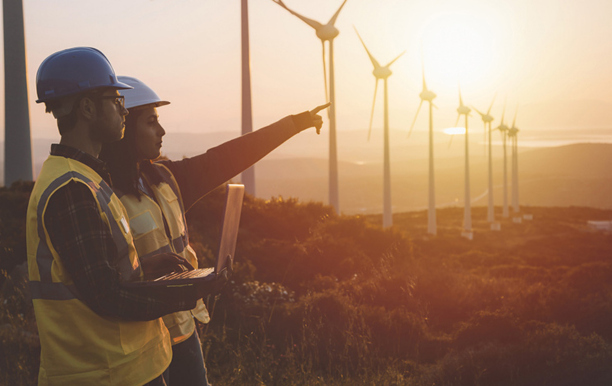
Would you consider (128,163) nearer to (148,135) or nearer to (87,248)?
(148,135)

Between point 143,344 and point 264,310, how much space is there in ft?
21.9

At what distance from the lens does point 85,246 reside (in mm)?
1953

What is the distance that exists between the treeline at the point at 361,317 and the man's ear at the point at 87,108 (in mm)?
3410

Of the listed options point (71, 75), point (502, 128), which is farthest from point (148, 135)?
point (502, 128)

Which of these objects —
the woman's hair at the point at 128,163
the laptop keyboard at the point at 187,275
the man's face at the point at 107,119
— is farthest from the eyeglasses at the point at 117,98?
the laptop keyboard at the point at 187,275

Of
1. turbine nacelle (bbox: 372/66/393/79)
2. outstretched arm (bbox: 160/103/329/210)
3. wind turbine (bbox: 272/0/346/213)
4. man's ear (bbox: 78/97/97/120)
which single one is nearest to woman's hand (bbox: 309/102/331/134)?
outstretched arm (bbox: 160/103/329/210)

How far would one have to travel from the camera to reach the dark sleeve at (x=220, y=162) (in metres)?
3.08

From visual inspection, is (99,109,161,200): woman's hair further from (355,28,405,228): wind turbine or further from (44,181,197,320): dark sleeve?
(355,28,405,228): wind turbine

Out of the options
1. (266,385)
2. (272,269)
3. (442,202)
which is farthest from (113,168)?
(442,202)

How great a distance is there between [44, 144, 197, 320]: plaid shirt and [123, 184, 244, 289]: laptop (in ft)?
0.26

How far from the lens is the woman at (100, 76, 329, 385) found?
2557 mm

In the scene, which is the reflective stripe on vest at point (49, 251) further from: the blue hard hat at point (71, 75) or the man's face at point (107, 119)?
the blue hard hat at point (71, 75)

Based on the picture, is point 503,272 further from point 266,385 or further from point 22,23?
point 22,23

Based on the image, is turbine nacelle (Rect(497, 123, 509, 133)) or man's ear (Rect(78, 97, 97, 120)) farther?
turbine nacelle (Rect(497, 123, 509, 133))
